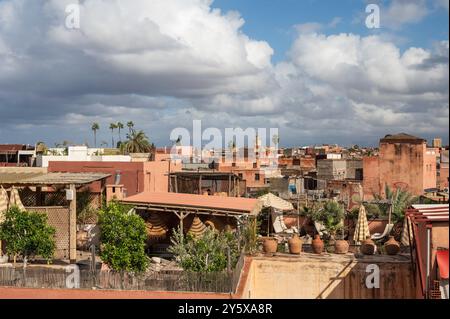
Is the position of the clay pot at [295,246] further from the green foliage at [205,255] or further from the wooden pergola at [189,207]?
the green foliage at [205,255]

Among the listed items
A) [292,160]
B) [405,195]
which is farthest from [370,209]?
[292,160]

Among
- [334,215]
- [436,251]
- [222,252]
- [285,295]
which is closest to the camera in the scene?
[436,251]

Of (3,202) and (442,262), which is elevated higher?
(3,202)

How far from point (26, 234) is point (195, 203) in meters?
5.09

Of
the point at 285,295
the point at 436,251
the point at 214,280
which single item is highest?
the point at 436,251

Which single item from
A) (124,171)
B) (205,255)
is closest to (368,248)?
(205,255)

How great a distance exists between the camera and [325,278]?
15.1 metres

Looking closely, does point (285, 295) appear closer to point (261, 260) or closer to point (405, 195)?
point (261, 260)

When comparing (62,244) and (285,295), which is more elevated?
(62,244)

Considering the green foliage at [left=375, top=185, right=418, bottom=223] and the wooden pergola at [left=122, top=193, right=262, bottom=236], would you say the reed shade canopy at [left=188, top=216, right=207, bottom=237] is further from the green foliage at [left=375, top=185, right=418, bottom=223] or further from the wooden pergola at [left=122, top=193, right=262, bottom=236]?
the green foliage at [left=375, top=185, right=418, bottom=223]

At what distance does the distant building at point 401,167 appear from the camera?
1272 inches

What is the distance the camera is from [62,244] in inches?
677

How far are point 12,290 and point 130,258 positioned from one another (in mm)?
2865

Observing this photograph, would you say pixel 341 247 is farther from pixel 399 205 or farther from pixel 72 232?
pixel 72 232
